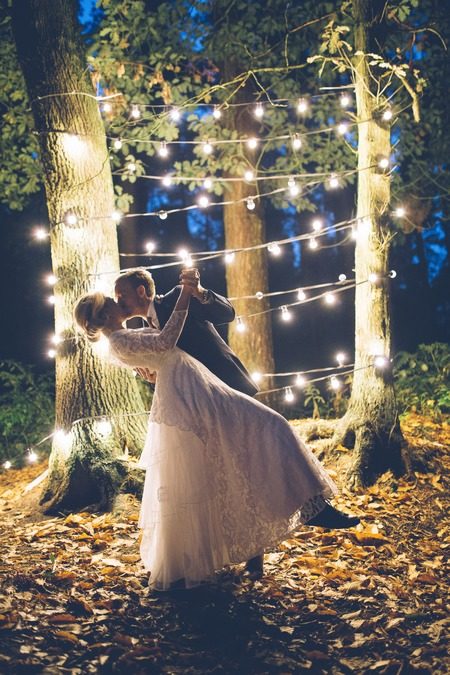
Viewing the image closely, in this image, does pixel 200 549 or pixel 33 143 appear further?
pixel 33 143

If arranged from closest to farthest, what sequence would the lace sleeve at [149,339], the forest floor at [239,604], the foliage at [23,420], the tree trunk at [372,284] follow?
the forest floor at [239,604], the lace sleeve at [149,339], the tree trunk at [372,284], the foliage at [23,420]

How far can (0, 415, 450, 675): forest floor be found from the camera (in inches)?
110

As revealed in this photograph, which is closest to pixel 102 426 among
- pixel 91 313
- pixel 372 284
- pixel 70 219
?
pixel 70 219

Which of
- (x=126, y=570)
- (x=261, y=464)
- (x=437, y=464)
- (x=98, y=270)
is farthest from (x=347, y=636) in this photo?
(x=98, y=270)

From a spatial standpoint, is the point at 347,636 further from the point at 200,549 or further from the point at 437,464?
the point at 437,464

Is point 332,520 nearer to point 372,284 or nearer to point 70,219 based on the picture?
point 372,284

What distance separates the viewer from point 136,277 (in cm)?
362

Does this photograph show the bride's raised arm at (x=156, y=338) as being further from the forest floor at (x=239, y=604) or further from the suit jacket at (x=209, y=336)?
the forest floor at (x=239, y=604)

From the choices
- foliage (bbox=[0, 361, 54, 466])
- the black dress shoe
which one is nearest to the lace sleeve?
the black dress shoe

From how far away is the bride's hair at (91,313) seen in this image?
11.5ft

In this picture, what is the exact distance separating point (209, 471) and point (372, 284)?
2.80 metres

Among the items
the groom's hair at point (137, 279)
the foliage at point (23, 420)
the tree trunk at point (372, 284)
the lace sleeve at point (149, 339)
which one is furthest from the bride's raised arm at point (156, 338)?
the foliage at point (23, 420)

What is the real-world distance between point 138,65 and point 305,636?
23.3ft

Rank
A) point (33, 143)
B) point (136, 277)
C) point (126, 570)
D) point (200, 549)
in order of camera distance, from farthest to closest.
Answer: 1. point (33, 143)
2. point (126, 570)
3. point (136, 277)
4. point (200, 549)
